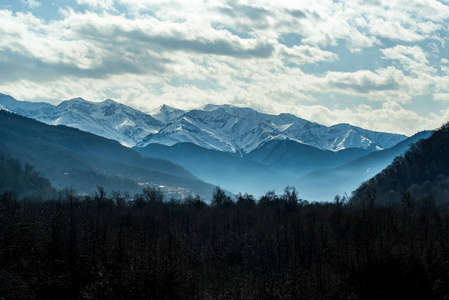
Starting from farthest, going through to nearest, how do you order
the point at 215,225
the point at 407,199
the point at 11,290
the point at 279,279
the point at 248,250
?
the point at 407,199 → the point at 215,225 → the point at 248,250 → the point at 279,279 → the point at 11,290

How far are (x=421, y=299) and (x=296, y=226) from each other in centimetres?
3637

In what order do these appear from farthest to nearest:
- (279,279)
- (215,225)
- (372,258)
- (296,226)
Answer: (215,225), (296,226), (372,258), (279,279)

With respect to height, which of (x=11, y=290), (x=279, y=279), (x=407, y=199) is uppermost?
(x=407, y=199)

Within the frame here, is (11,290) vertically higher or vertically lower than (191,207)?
lower

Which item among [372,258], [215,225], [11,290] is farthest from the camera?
[215,225]

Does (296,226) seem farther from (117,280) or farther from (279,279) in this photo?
(117,280)

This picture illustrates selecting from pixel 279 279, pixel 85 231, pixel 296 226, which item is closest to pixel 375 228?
pixel 296 226

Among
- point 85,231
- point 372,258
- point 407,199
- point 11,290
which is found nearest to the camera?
point 11,290

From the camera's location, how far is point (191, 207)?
17550 centimetres

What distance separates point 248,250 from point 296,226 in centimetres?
1312

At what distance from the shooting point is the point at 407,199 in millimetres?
167000

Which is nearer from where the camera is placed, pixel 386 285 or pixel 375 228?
pixel 386 285

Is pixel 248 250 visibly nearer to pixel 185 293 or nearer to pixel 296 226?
pixel 296 226

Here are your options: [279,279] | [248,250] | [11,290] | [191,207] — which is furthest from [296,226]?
[191,207]
